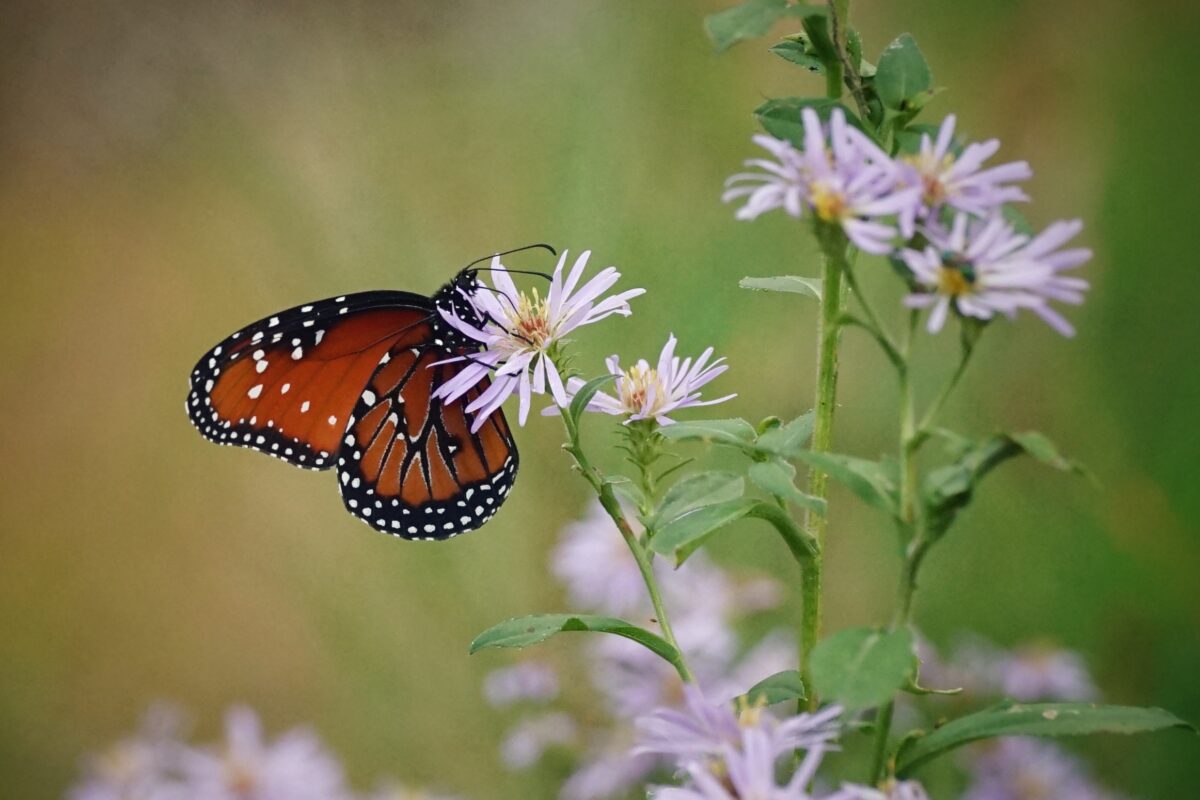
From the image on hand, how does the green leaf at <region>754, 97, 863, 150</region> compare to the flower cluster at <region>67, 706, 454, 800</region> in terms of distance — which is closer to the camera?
the green leaf at <region>754, 97, 863, 150</region>

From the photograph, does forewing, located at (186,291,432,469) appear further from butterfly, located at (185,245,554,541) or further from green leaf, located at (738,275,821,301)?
green leaf, located at (738,275,821,301)

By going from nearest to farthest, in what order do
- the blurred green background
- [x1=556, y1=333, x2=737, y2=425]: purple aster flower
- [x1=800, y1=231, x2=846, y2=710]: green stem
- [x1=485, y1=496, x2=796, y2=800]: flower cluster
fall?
[x1=800, y1=231, x2=846, y2=710]: green stem, [x1=556, y1=333, x2=737, y2=425]: purple aster flower, [x1=485, y1=496, x2=796, y2=800]: flower cluster, the blurred green background

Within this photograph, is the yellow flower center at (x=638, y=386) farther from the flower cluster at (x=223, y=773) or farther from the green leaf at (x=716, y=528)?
the flower cluster at (x=223, y=773)

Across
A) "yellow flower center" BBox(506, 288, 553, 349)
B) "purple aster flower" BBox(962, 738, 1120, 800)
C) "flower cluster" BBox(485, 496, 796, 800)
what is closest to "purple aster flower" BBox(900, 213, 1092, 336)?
"yellow flower center" BBox(506, 288, 553, 349)

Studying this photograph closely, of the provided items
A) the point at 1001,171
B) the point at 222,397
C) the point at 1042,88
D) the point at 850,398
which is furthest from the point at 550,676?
the point at 1042,88

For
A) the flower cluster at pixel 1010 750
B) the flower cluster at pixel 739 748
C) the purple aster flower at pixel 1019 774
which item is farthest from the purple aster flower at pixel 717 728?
the purple aster flower at pixel 1019 774
